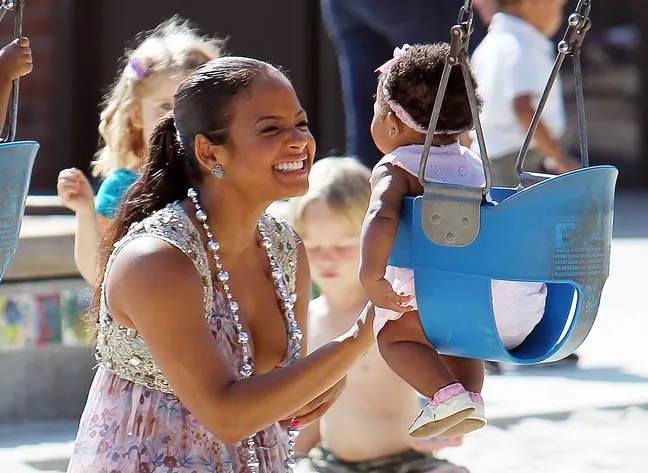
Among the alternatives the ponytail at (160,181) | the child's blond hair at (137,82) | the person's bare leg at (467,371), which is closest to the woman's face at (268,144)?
the ponytail at (160,181)

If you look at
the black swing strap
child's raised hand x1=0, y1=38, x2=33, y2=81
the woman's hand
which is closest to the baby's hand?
the black swing strap

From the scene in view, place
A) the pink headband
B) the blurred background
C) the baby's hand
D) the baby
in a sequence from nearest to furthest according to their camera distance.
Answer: the baby's hand, the baby, the pink headband, the blurred background

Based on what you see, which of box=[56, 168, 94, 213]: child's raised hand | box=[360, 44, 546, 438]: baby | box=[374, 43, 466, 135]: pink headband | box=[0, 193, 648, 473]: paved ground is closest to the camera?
box=[360, 44, 546, 438]: baby

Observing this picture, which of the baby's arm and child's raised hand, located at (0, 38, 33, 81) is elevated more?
child's raised hand, located at (0, 38, 33, 81)

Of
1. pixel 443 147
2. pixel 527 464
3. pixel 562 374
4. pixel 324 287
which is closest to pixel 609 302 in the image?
pixel 562 374

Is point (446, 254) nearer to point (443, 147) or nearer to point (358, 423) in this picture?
point (443, 147)

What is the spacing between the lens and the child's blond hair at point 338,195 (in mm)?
3787

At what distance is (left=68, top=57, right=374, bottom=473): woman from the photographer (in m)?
2.41

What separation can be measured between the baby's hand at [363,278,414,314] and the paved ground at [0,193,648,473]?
221cm

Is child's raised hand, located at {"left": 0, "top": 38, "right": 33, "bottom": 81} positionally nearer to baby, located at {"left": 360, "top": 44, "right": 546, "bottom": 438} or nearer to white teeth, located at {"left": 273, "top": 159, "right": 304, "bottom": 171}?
white teeth, located at {"left": 273, "top": 159, "right": 304, "bottom": 171}

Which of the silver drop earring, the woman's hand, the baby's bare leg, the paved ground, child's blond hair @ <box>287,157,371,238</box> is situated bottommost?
the paved ground

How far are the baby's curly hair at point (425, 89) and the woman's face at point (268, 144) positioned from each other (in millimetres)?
192

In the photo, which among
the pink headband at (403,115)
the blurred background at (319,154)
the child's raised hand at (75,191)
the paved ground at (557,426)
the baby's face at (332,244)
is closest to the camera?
the pink headband at (403,115)

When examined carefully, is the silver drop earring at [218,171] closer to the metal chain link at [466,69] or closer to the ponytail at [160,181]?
the ponytail at [160,181]
